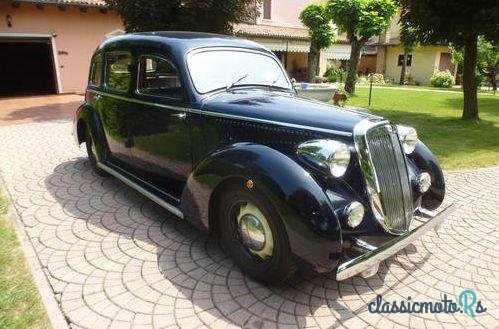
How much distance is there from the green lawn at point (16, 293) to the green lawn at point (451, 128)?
5.97 metres

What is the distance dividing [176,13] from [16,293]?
31.0 feet

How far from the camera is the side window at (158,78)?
154 inches

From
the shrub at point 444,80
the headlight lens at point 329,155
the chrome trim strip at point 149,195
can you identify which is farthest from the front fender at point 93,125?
the shrub at point 444,80

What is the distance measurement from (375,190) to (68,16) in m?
15.9

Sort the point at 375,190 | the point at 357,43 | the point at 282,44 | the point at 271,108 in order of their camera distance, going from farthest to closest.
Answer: the point at 282,44
the point at 357,43
the point at 271,108
the point at 375,190

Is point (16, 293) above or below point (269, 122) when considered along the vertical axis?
below

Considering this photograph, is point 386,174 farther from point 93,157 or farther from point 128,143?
point 93,157

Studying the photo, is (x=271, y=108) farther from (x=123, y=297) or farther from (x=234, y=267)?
(x=123, y=297)

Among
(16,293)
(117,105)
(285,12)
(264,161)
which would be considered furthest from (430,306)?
(285,12)

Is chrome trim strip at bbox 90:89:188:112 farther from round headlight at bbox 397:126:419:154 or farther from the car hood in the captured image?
round headlight at bbox 397:126:419:154

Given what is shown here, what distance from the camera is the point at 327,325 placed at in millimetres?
2721

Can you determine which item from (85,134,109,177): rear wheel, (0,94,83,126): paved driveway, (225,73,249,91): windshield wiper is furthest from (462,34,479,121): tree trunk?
(0,94,83,126): paved driveway

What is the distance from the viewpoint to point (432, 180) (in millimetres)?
3771

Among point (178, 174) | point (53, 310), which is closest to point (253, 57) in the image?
point (178, 174)
